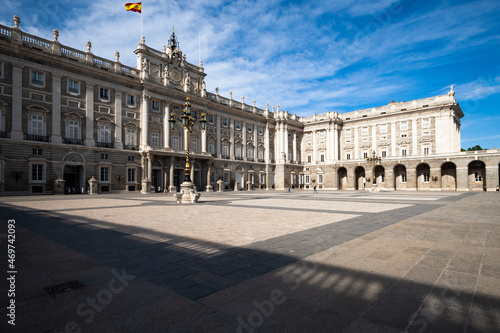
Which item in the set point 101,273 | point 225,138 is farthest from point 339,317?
point 225,138

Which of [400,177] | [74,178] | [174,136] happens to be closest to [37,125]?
[74,178]

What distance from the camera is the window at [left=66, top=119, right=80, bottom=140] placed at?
3213cm

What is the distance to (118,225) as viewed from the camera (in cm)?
966

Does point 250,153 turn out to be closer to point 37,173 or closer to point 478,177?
point 37,173

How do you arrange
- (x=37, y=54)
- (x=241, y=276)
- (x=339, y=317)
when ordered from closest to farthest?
(x=339, y=317), (x=241, y=276), (x=37, y=54)

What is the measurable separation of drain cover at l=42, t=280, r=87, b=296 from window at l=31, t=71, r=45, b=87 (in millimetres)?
34216

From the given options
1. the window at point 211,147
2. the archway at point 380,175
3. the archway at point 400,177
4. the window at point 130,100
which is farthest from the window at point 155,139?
the archway at point 400,177

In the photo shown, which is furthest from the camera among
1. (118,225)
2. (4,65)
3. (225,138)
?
(225,138)

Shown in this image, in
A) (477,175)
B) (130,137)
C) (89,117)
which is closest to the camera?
(89,117)

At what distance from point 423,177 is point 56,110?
5763cm

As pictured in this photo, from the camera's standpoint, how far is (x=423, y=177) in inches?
1991

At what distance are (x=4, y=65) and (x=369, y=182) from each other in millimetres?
56821

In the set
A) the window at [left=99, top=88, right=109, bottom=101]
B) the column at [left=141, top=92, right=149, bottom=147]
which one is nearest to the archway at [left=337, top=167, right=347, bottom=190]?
the column at [left=141, top=92, right=149, bottom=147]

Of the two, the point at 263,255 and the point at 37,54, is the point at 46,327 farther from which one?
the point at 37,54
